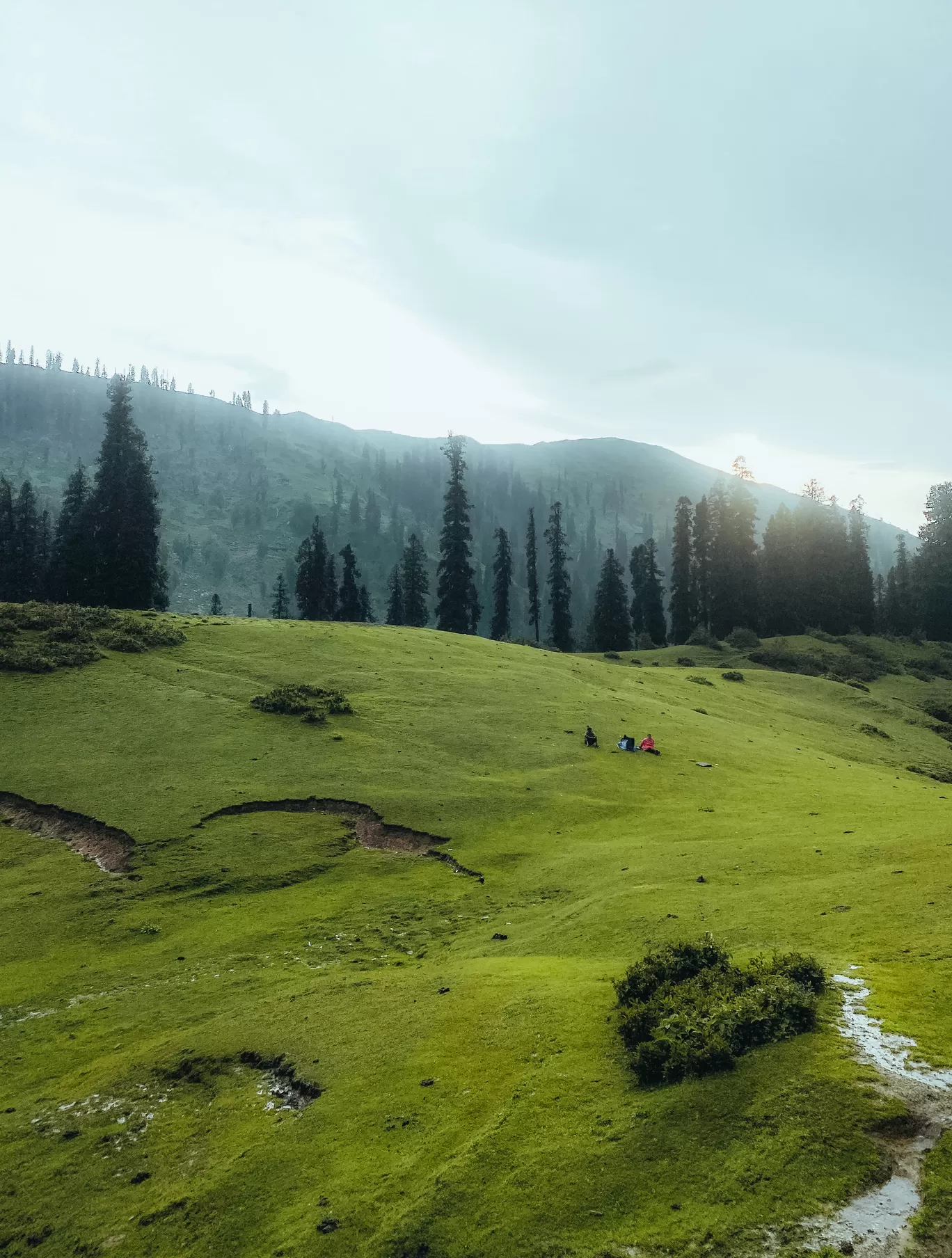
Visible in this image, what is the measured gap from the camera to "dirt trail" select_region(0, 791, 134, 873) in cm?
2256

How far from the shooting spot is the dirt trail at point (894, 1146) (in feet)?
20.4

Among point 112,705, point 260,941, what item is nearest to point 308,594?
point 112,705

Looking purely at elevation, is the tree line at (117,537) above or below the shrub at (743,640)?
above

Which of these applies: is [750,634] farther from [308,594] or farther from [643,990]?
[643,990]

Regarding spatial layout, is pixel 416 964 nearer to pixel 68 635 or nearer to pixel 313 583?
pixel 68 635

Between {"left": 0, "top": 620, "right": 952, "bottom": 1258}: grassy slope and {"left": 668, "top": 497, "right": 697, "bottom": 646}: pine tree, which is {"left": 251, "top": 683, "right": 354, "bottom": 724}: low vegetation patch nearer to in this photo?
{"left": 0, "top": 620, "right": 952, "bottom": 1258}: grassy slope

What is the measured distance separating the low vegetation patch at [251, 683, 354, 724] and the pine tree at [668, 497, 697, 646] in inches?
3298

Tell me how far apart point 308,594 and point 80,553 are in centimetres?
3546

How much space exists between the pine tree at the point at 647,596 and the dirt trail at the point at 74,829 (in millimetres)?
101777

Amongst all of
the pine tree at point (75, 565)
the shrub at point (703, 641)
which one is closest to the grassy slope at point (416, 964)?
the pine tree at point (75, 565)

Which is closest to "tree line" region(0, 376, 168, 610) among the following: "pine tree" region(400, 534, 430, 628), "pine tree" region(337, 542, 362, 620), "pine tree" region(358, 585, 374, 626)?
"pine tree" region(337, 542, 362, 620)

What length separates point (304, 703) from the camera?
115 feet

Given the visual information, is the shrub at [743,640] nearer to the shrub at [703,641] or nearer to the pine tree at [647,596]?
the shrub at [703,641]

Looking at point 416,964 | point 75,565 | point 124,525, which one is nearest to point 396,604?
point 124,525
